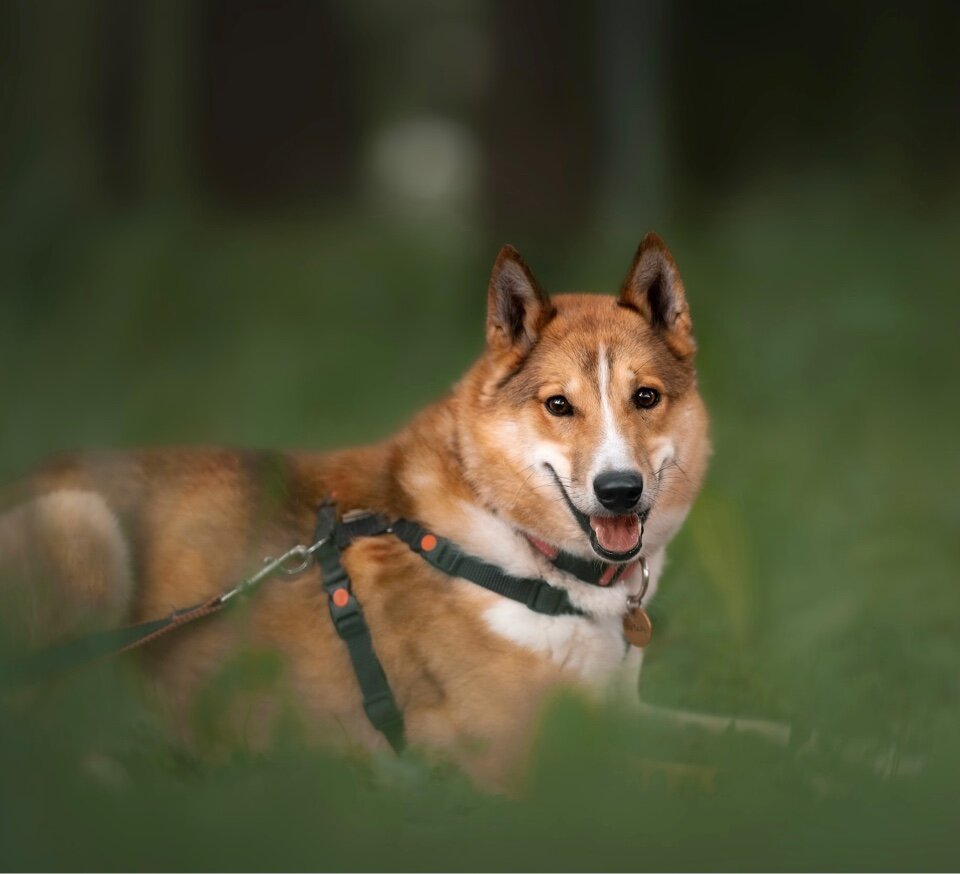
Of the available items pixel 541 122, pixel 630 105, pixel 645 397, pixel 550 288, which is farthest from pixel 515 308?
pixel 541 122

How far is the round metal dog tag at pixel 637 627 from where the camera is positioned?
2736 mm

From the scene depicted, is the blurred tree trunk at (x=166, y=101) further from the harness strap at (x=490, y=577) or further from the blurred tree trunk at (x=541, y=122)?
the blurred tree trunk at (x=541, y=122)

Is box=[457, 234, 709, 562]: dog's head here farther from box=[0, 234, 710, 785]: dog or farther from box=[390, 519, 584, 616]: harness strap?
box=[390, 519, 584, 616]: harness strap

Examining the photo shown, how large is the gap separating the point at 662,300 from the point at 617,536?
72 cm

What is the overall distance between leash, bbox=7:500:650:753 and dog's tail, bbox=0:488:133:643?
0.52 ft

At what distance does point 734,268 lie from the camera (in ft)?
17.4

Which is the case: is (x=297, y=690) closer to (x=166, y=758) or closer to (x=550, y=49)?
(x=166, y=758)

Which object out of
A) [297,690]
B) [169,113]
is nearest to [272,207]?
[169,113]

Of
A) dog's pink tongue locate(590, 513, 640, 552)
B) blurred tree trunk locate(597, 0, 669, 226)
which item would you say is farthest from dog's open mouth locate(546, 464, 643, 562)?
blurred tree trunk locate(597, 0, 669, 226)

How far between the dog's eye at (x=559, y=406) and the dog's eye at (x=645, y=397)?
17 centimetres

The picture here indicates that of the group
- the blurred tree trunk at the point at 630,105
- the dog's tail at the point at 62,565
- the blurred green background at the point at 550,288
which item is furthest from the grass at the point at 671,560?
the blurred tree trunk at the point at 630,105

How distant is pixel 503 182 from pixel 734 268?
10.6 ft

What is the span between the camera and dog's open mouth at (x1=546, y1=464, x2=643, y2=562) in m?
2.56

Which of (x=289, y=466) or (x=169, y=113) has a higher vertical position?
(x=169, y=113)
